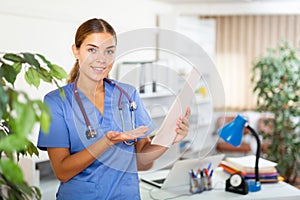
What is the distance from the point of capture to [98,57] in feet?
4.90

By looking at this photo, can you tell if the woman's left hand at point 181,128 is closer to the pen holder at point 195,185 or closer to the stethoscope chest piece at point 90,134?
the stethoscope chest piece at point 90,134

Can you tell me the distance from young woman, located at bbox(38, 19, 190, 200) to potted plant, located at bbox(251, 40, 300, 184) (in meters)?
3.15

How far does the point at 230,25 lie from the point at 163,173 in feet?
→ 13.1

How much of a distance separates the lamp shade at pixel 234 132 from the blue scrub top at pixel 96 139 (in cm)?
82

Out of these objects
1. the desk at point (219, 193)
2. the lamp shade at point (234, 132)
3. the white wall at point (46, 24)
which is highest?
the white wall at point (46, 24)

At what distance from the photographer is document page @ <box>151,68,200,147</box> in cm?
168

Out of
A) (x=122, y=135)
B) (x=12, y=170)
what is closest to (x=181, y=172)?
(x=122, y=135)

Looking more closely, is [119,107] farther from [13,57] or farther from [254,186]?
[254,186]

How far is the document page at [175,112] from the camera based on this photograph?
5.53 feet

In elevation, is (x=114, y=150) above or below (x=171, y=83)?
below

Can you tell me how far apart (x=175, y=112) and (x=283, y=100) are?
3.17 metres

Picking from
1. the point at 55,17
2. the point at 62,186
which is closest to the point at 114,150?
the point at 62,186

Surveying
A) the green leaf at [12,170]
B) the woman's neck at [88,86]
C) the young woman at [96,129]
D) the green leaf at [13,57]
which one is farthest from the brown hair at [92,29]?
the green leaf at [12,170]

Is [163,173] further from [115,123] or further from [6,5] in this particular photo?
[6,5]
